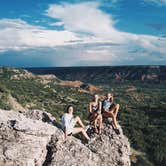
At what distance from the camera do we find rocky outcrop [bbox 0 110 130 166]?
659 inches

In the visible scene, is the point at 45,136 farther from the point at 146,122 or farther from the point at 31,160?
the point at 146,122

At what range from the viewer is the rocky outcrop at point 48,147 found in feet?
54.9

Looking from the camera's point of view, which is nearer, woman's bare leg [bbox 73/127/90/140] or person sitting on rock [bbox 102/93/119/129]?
woman's bare leg [bbox 73/127/90/140]

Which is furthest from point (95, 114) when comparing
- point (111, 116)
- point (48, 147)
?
point (48, 147)

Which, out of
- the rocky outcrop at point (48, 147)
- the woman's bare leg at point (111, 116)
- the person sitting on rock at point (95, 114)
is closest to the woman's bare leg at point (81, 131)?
the rocky outcrop at point (48, 147)

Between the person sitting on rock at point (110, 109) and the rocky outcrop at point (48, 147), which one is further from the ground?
the person sitting on rock at point (110, 109)

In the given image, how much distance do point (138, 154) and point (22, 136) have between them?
48.2 metres

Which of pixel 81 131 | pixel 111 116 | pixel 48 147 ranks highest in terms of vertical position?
pixel 111 116

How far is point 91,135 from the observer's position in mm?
19844

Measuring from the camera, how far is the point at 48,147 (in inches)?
703

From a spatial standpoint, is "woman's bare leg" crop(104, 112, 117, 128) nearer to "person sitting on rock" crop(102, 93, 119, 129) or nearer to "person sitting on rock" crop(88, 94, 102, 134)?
"person sitting on rock" crop(102, 93, 119, 129)

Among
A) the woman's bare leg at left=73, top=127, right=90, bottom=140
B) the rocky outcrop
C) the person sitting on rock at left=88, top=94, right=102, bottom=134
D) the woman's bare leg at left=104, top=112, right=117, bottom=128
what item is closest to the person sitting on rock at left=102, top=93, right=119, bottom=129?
the woman's bare leg at left=104, top=112, right=117, bottom=128

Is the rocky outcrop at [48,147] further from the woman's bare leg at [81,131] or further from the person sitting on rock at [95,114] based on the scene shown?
the person sitting on rock at [95,114]

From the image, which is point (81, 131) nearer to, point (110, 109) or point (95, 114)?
point (95, 114)
